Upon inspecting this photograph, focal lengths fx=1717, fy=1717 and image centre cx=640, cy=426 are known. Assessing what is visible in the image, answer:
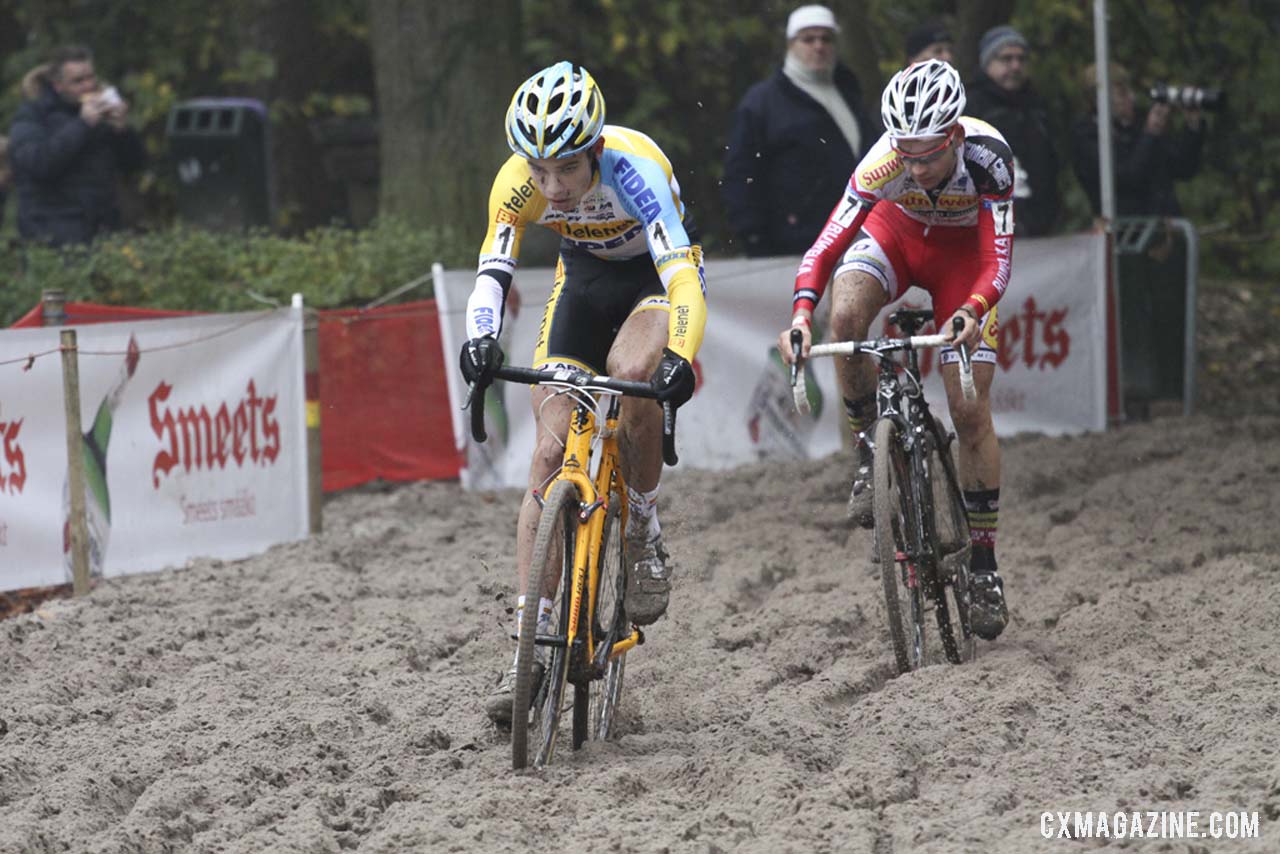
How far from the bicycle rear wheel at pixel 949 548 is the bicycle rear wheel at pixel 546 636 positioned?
1.76 meters

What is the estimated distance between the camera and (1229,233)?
17484 mm

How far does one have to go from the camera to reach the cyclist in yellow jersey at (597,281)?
5.27m

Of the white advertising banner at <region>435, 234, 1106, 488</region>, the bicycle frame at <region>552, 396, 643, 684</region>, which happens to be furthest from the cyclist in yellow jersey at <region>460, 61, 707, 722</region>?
the white advertising banner at <region>435, 234, 1106, 488</region>

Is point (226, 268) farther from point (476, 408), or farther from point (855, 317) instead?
point (476, 408)

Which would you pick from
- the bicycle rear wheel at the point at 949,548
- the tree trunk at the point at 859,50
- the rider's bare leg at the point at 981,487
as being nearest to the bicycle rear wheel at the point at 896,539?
the bicycle rear wheel at the point at 949,548

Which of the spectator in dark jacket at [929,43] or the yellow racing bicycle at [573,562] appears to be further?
the spectator in dark jacket at [929,43]

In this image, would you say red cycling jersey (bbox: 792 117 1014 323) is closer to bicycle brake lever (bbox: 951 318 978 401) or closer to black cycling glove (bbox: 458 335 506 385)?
bicycle brake lever (bbox: 951 318 978 401)

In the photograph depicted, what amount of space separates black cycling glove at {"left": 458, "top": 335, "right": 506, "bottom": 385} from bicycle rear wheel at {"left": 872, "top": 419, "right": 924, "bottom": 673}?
5.49ft

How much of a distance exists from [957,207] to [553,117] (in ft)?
6.82

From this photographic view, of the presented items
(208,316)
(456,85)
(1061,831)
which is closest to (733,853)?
(1061,831)

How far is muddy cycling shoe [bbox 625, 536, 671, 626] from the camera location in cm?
567

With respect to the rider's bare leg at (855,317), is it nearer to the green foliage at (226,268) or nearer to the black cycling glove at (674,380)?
the black cycling glove at (674,380)

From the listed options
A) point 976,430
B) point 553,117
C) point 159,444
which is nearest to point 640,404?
point 553,117

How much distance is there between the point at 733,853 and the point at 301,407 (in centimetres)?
566
